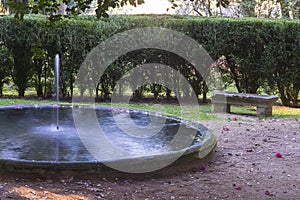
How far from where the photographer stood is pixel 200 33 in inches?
375

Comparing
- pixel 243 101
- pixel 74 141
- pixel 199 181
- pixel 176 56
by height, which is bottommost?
pixel 199 181

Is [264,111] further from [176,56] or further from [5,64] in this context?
[5,64]

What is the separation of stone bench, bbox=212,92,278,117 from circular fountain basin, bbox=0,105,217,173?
7.03 ft

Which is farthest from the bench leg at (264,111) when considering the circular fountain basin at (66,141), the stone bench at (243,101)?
the circular fountain basin at (66,141)

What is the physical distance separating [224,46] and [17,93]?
506 cm

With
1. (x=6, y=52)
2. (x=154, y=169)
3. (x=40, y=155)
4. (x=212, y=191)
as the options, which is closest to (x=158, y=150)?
(x=154, y=169)

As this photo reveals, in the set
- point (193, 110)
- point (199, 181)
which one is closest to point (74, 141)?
point (199, 181)

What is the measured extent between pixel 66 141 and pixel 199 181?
1612 mm

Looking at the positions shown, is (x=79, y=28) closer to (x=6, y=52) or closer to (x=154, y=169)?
(x=6, y=52)

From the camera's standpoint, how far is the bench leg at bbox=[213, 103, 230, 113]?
8734mm

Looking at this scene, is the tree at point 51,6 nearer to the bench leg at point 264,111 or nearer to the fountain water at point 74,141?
the fountain water at point 74,141

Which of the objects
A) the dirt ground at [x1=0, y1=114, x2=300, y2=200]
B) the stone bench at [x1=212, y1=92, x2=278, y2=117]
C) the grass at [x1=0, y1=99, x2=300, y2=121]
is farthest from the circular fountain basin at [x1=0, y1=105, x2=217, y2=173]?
the stone bench at [x1=212, y1=92, x2=278, y2=117]

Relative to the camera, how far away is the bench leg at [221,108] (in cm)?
873

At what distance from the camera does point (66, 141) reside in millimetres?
4961
